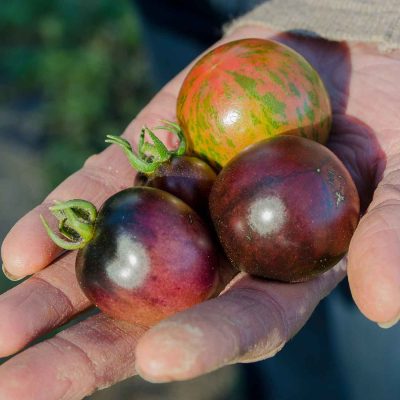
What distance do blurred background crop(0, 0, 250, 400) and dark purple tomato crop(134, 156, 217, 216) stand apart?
6.46 ft

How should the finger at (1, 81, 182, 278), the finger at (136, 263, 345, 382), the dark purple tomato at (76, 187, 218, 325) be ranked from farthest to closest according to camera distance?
the finger at (1, 81, 182, 278), the dark purple tomato at (76, 187, 218, 325), the finger at (136, 263, 345, 382)

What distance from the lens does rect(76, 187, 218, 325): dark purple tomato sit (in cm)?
239

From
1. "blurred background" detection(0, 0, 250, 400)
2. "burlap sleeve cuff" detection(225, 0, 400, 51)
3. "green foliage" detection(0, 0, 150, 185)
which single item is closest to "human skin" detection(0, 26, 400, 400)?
"burlap sleeve cuff" detection(225, 0, 400, 51)

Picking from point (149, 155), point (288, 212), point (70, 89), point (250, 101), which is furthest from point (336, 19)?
point (70, 89)

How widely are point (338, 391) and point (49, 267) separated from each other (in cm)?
232

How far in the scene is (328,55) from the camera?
372 cm

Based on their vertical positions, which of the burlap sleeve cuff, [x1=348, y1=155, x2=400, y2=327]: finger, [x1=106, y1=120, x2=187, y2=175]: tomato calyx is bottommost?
[x1=348, y1=155, x2=400, y2=327]: finger

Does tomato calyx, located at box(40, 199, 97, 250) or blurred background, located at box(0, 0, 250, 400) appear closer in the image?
tomato calyx, located at box(40, 199, 97, 250)

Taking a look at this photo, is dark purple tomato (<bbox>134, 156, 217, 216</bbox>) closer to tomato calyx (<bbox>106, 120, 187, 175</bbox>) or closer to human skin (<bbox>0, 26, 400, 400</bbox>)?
tomato calyx (<bbox>106, 120, 187, 175</bbox>)

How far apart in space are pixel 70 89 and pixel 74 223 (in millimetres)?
4362

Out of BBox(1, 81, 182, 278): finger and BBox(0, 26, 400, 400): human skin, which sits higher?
BBox(1, 81, 182, 278): finger

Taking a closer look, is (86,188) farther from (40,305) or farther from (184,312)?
(184,312)

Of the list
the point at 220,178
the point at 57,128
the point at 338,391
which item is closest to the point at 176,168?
the point at 220,178

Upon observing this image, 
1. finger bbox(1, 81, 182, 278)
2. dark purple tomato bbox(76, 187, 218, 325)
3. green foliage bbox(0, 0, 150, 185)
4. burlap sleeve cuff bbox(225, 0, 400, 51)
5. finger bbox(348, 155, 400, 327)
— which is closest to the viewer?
finger bbox(348, 155, 400, 327)
